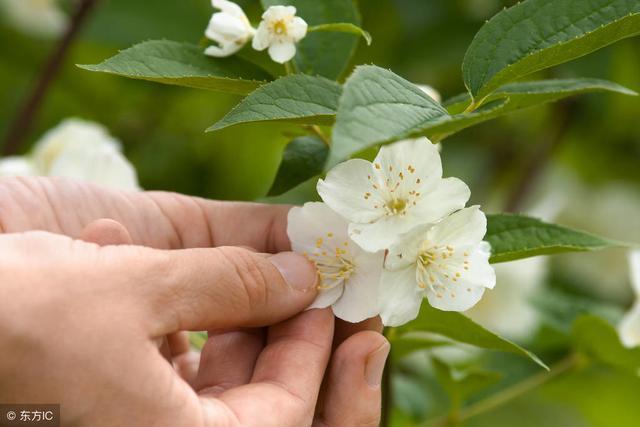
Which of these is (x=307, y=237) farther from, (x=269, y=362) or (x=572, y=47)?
(x=572, y=47)

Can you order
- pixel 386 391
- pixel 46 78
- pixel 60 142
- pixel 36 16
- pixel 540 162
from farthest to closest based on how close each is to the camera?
pixel 36 16
pixel 540 162
pixel 46 78
pixel 60 142
pixel 386 391

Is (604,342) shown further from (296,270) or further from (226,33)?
(226,33)

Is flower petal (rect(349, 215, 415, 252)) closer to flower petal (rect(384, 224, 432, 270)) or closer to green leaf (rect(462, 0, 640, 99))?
flower petal (rect(384, 224, 432, 270))

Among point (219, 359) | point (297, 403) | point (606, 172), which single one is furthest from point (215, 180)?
point (297, 403)

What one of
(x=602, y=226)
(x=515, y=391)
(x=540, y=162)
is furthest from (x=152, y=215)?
(x=602, y=226)

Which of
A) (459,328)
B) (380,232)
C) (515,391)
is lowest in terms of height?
(515,391)

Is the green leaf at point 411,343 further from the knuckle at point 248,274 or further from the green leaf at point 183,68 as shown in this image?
the green leaf at point 183,68
